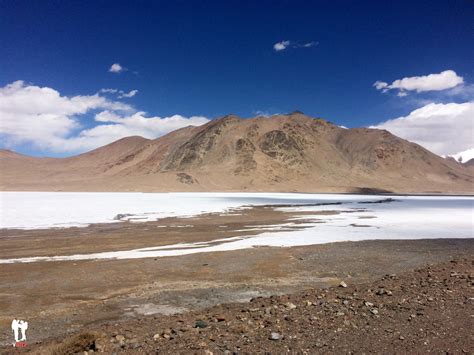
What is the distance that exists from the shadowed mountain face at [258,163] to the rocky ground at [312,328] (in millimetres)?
96343

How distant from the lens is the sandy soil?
922cm

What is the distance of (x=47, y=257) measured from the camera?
16438 mm

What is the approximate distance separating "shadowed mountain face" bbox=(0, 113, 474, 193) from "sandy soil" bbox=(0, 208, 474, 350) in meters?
86.6

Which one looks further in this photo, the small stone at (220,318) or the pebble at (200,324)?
the small stone at (220,318)

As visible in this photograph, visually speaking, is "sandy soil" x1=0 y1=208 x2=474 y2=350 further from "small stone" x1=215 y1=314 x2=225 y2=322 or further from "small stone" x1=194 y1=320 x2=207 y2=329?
"small stone" x1=194 y1=320 x2=207 y2=329

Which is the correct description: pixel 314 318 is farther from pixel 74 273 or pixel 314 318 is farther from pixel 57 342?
pixel 74 273

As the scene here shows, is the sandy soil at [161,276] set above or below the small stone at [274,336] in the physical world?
below

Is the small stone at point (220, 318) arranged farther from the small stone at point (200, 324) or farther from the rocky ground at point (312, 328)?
the small stone at point (200, 324)

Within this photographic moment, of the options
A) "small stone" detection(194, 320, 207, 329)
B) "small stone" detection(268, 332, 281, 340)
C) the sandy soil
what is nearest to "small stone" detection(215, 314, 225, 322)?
"small stone" detection(194, 320, 207, 329)

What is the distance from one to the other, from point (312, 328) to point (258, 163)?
13029 cm

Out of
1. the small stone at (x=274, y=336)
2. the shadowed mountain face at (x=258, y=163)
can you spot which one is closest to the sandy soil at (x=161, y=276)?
the small stone at (x=274, y=336)

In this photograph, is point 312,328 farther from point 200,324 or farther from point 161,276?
point 161,276

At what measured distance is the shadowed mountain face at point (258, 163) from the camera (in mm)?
119938

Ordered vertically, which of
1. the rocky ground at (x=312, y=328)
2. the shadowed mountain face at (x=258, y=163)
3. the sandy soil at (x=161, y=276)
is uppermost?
the shadowed mountain face at (x=258, y=163)
